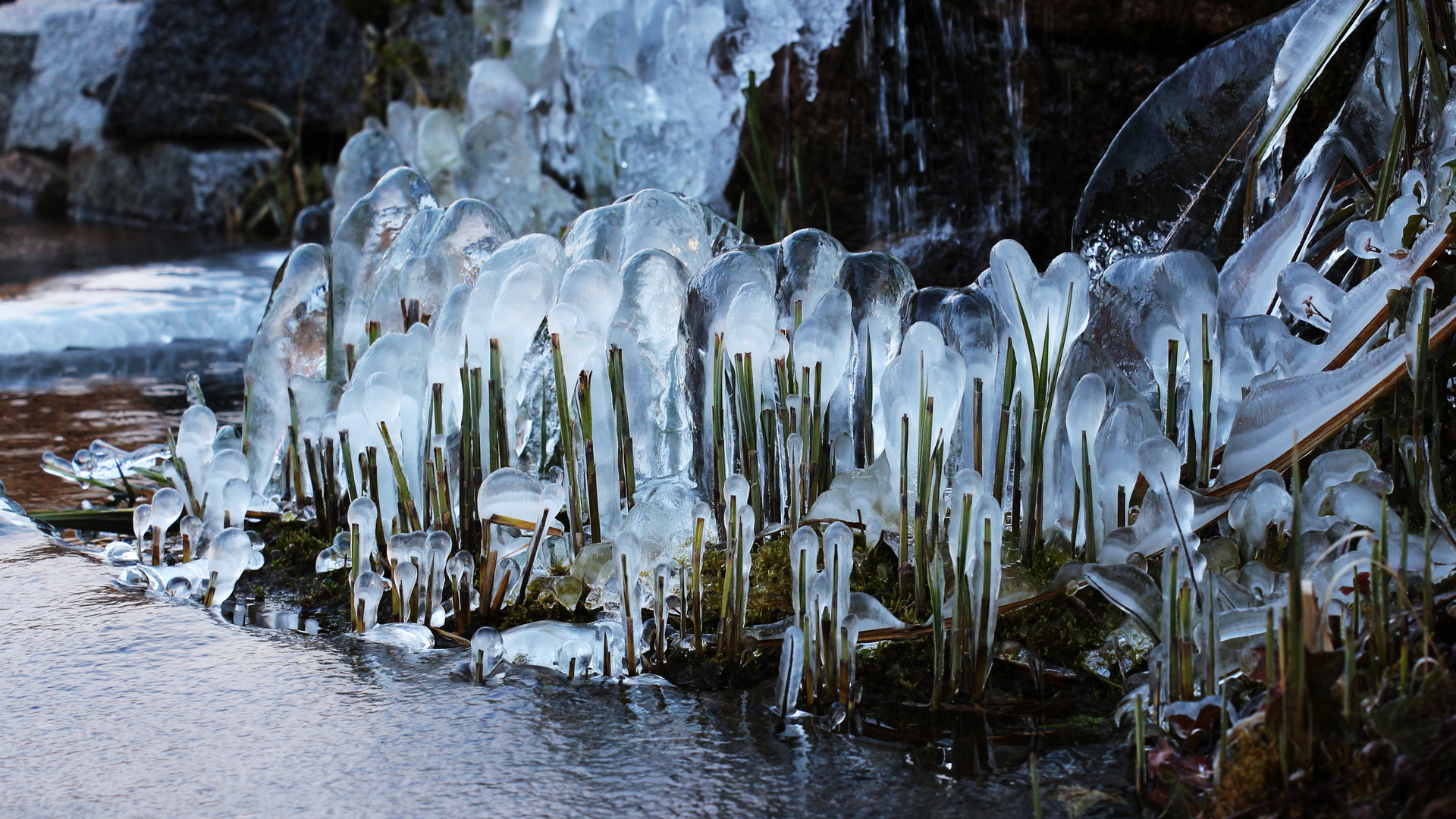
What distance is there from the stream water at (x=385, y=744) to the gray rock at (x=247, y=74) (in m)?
5.94

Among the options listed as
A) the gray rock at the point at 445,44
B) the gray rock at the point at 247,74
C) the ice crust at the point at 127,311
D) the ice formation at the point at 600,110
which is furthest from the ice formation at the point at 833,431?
the gray rock at the point at 247,74

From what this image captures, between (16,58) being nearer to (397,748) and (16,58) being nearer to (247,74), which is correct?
(247,74)

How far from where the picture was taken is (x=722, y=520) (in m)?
1.56

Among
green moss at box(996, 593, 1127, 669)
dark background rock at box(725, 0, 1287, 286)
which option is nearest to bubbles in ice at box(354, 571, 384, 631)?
green moss at box(996, 593, 1127, 669)

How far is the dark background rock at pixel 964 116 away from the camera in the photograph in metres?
2.85

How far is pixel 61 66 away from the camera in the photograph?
7520 mm

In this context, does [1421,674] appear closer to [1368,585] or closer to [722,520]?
[1368,585]

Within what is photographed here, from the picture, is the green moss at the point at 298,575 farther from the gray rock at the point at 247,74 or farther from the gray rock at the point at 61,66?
the gray rock at the point at 61,66

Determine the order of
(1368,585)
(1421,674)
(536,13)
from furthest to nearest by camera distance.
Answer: (536,13), (1368,585), (1421,674)

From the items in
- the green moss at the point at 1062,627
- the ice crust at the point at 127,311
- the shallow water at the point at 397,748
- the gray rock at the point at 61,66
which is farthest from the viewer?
the gray rock at the point at 61,66

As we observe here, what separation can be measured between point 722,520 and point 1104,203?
1032 mm

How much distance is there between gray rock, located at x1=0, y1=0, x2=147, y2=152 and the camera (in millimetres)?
7070

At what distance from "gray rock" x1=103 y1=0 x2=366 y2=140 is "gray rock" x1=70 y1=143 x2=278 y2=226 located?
18 centimetres

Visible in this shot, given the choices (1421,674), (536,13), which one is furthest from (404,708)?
(536,13)
